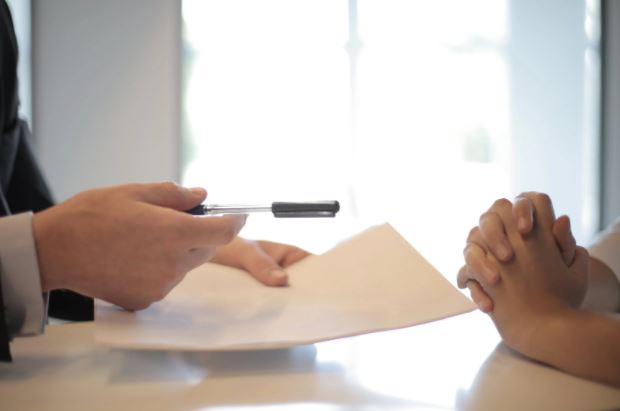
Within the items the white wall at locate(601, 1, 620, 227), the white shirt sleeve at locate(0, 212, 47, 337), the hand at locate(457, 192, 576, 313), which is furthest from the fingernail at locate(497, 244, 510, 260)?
the white wall at locate(601, 1, 620, 227)

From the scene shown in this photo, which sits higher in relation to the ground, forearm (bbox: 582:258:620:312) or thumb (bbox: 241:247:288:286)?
thumb (bbox: 241:247:288:286)

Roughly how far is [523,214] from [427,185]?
78.9 inches

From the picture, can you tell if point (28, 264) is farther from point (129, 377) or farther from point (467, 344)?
point (467, 344)

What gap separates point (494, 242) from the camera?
410 millimetres

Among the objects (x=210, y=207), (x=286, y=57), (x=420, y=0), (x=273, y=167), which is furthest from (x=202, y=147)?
(x=210, y=207)

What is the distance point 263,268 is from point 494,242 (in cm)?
22

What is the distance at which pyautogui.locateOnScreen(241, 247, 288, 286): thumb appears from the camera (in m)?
0.50

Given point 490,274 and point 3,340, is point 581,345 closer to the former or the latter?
point 490,274

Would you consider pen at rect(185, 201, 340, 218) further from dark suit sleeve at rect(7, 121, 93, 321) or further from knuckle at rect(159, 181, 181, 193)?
dark suit sleeve at rect(7, 121, 93, 321)

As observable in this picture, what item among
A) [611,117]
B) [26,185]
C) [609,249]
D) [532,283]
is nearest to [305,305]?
[532,283]

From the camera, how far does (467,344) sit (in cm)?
41

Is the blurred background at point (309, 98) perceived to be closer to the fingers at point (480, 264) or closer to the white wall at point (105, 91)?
the white wall at point (105, 91)

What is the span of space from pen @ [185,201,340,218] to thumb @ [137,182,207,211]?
1 centimetres

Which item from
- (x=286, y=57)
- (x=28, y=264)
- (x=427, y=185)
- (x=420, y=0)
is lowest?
(x=427, y=185)
